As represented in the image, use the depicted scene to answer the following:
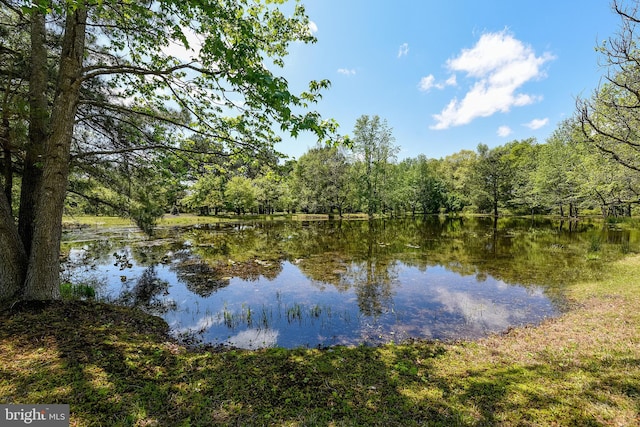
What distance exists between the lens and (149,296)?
32.1 feet

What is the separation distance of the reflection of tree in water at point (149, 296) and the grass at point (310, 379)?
303 cm

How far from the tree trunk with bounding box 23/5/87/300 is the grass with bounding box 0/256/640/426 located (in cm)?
65

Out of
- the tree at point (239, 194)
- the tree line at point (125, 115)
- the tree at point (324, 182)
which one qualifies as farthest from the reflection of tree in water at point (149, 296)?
the tree at point (324, 182)

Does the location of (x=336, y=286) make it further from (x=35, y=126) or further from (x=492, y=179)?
(x=492, y=179)

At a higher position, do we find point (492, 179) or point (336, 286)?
point (492, 179)

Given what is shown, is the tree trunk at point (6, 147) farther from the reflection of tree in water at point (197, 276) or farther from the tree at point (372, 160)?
the tree at point (372, 160)

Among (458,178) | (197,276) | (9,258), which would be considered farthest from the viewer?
(458,178)

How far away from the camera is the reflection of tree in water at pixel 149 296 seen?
8.76 meters

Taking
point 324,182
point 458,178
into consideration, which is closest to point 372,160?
point 324,182

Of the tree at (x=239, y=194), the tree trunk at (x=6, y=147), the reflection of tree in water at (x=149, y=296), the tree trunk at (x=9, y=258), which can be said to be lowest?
the reflection of tree in water at (x=149, y=296)

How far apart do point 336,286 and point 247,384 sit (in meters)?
7.52

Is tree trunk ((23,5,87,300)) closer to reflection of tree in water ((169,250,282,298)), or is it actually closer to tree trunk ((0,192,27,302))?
tree trunk ((0,192,27,302))

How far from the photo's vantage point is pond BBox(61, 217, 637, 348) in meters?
7.32

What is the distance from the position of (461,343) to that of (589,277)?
385 inches
